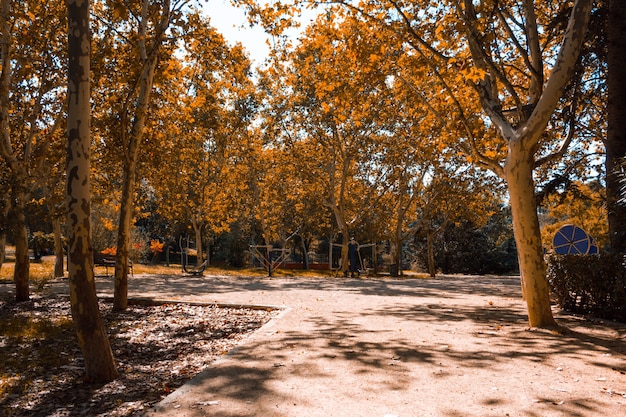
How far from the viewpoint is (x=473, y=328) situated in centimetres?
734

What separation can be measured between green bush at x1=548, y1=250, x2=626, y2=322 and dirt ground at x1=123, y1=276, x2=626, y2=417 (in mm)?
407

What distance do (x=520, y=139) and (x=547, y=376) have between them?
12.2 ft

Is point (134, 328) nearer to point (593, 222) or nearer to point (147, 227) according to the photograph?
point (593, 222)

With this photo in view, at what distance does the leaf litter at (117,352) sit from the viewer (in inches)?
178

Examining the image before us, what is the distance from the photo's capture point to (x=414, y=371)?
4.91m

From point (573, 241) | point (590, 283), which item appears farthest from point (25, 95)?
point (573, 241)

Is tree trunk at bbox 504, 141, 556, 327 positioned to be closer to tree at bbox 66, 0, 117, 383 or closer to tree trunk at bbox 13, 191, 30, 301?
tree at bbox 66, 0, 117, 383

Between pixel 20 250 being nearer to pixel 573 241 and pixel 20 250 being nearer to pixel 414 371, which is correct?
pixel 414 371

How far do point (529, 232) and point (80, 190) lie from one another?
20.7ft

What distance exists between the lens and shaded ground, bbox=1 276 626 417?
12.8 feet

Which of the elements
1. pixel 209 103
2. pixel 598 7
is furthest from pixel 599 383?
pixel 209 103

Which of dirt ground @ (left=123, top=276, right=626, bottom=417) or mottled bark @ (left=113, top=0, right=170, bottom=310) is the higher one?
mottled bark @ (left=113, top=0, right=170, bottom=310)

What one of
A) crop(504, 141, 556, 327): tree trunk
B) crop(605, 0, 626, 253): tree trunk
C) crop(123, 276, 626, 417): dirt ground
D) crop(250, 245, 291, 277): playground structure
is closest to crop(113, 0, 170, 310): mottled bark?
crop(123, 276, 626, 417): dirt ground

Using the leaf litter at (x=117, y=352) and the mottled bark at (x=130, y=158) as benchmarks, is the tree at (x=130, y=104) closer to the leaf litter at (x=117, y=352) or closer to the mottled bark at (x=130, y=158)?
the mottled bark at (x=130, y=158)
